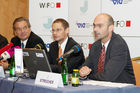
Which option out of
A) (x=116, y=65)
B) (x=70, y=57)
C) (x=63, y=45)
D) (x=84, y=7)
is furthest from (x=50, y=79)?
(x=84, y=7)

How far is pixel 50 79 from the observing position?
2.08 metres

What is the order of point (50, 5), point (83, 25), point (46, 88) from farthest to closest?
1. point (50, 5)
2. point (83, 25)
3. point (46, 88)

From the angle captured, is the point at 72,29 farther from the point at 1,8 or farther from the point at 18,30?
the point at 1,8

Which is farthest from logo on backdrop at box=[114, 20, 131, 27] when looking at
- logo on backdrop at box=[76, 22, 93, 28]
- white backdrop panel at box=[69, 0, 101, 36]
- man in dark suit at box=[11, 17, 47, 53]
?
man in dark suit at box=[11, 17, 47, 53]

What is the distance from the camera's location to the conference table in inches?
77.8

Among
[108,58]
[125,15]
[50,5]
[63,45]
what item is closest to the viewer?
[108,58]

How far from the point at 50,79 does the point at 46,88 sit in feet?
0.28

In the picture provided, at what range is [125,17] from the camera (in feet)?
13.6

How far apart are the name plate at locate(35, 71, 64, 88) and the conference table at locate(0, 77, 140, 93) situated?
5 centimetres

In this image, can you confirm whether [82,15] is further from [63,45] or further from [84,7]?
[63,45]

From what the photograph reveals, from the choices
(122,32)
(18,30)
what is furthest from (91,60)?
(18,30)

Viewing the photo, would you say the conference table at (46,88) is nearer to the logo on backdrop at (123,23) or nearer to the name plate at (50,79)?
the name plate at (50,79)

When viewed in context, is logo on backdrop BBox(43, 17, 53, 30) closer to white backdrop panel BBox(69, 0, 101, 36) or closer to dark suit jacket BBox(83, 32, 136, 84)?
white backdrop panel BBox(69, 0, 101, 36)

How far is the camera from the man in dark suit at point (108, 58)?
2.70m
